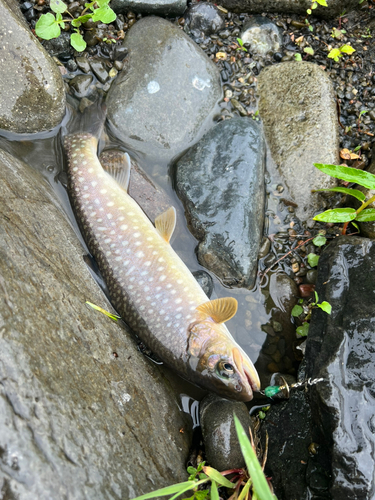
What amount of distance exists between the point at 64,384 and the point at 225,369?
1.31 metres

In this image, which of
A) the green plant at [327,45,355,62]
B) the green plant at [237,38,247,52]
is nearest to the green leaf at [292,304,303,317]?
the green plant at [327,45,355,62]

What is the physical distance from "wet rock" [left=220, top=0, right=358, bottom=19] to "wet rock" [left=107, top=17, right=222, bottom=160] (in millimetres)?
961

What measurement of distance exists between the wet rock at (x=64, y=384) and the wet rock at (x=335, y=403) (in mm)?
954

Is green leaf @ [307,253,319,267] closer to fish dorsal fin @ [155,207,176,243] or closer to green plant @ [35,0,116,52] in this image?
fish dorsal fin @ [155,207,176,243]

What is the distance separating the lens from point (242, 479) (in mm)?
3246

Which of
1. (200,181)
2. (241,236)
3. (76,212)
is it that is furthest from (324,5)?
(76,212)

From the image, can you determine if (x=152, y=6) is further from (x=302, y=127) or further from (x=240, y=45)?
(x=302, y=127)

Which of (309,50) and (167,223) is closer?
(167,223)

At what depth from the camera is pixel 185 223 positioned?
4258 mm

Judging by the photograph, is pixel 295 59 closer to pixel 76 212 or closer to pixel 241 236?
pixel 241 236

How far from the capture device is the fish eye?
10.4 ft

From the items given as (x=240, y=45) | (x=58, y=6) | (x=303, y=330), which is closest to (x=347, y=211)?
(x=303, y=330)

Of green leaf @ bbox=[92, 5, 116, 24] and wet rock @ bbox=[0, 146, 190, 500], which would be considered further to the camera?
green leaf @ bbox=[92, 5, 116, 24]

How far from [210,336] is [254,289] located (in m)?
1.04
